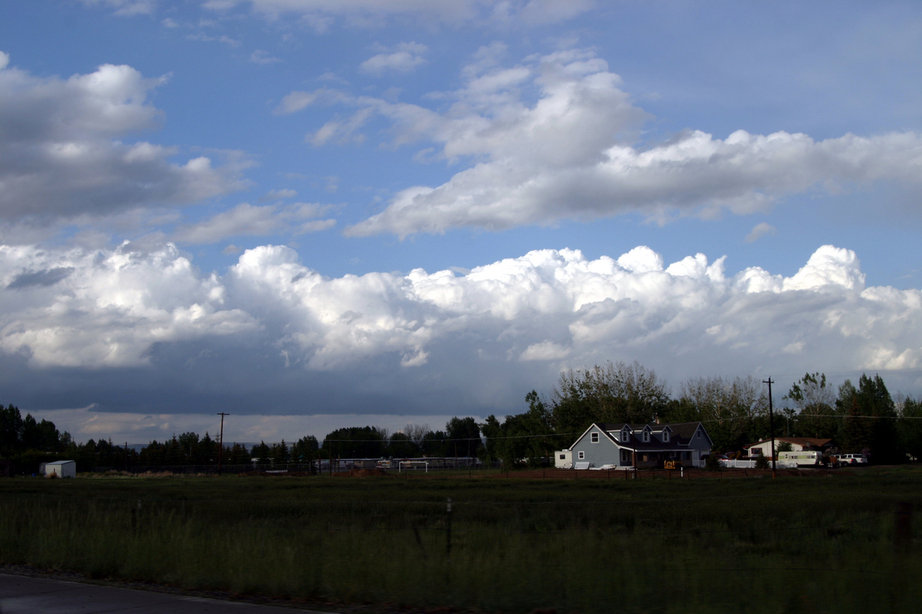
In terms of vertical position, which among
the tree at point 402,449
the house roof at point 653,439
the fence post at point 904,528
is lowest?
the tree at point 402,449

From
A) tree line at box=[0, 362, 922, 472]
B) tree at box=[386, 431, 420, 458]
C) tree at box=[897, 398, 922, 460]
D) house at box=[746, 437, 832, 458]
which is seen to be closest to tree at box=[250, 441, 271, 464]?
tree line at box=[0, 362, 922, 472]

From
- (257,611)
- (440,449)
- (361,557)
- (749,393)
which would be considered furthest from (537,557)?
(440,449)

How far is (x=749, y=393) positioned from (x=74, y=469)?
296 ft

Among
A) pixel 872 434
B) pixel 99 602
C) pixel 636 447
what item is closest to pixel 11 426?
pixel 636 447

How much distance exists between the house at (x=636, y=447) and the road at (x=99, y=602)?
7773 centimetres

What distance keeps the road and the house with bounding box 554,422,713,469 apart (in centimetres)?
7773

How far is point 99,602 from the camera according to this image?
35.5 ft

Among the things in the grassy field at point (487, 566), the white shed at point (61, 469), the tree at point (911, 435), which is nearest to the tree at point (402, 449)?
the white shed at point (61, 469)

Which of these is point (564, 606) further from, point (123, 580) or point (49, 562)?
point (49, 562)

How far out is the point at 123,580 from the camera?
13.3 metres

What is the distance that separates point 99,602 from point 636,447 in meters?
81.9

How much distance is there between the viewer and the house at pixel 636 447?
8862 centimetres

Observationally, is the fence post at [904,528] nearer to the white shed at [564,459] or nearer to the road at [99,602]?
the road at [99,602]

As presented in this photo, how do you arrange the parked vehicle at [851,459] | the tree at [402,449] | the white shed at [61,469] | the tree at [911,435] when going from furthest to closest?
the tree at [402,449], the tree at [911,435], the parked vehicle at [851,459], the white shed at [61,469]
